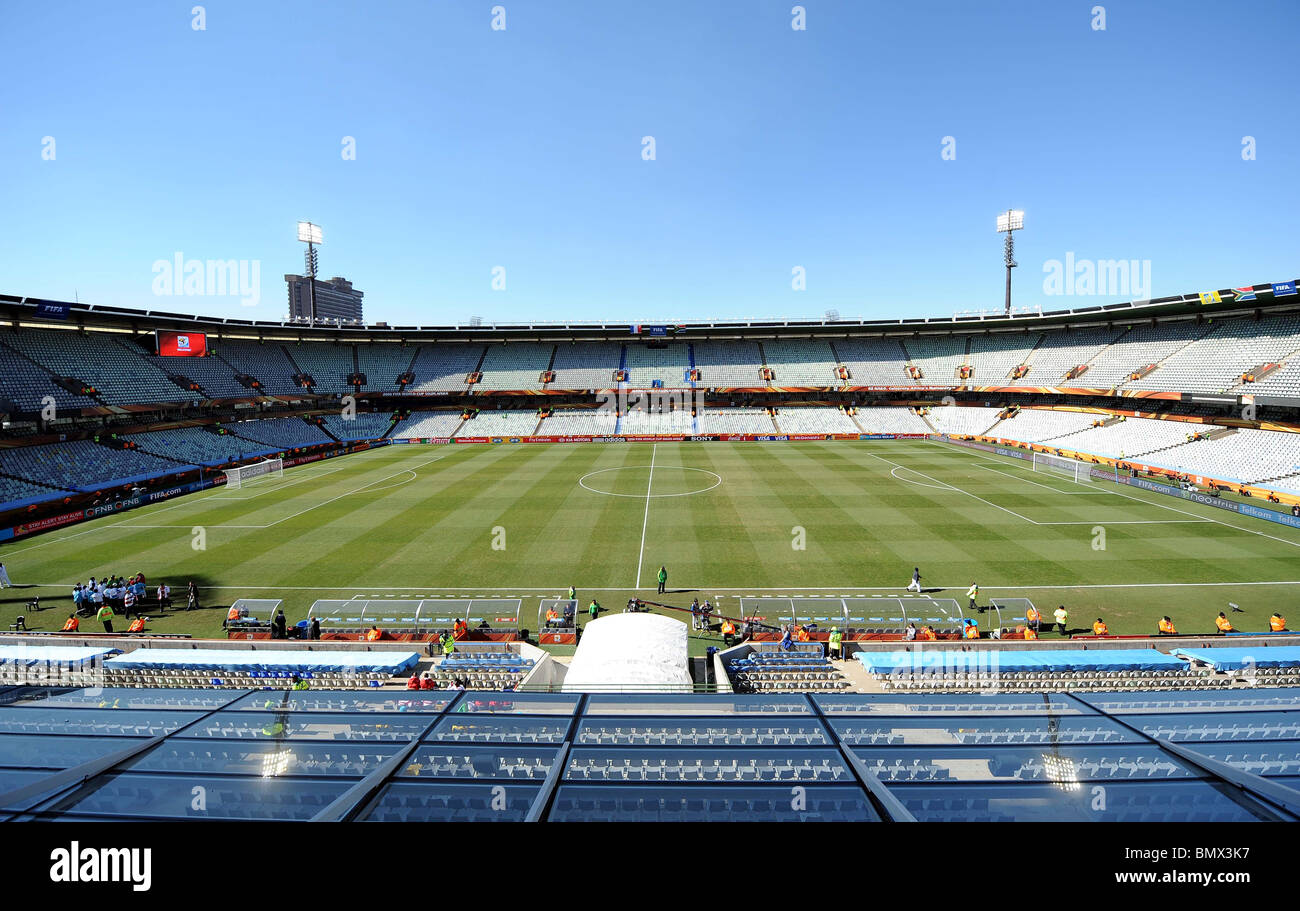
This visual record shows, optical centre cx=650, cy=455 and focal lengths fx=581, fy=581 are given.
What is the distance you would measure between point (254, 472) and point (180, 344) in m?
17.2

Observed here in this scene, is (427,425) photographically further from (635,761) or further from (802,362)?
(635,761)

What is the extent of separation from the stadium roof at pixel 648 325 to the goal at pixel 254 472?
56.9ft

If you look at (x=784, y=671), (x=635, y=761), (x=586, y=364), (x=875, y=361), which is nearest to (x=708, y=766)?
(x=635, y=761)

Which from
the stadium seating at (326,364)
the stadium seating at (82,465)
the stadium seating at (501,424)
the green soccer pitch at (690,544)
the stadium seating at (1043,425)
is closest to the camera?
the green soccer pitch at (690,544)

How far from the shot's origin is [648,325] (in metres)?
77.2

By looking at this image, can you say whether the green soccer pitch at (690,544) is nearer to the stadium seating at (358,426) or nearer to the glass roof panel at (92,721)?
the glass roof panel at (92,721)

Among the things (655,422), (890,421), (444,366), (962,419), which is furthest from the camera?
(444,366)

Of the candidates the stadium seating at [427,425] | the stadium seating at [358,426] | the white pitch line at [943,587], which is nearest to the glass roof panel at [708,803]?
the white pitch line at [943,587]

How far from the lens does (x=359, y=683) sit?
15.4m

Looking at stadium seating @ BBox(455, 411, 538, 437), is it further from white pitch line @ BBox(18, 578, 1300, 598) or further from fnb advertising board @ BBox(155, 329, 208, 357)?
white pitch line @ BBox(18, 578, 1300, 598)

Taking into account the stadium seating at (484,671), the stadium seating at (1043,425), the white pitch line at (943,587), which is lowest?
the stadium seating at (484,671)

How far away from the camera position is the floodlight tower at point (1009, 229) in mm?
72188

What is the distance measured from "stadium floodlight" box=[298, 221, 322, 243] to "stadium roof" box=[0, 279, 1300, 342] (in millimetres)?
10031

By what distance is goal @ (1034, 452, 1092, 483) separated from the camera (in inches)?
1644
